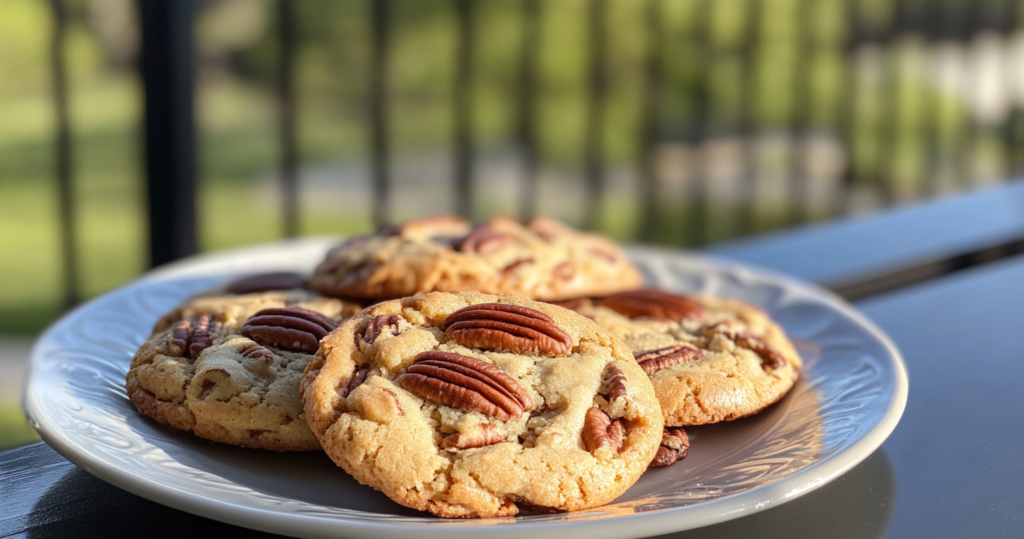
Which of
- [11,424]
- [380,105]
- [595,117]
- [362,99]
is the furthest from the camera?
[362,99]

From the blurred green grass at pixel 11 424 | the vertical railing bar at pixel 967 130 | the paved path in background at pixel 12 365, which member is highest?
the vertical railing bar at pixel 967 130

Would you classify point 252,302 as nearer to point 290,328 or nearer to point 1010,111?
point 290,328

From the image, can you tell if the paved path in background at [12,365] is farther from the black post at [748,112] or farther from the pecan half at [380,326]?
the black post at [748,112]

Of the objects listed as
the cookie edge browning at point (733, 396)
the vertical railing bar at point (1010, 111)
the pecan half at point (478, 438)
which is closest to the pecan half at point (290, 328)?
the pecan half at point (478, 438)

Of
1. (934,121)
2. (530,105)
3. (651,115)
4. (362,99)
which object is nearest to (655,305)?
(530,105)

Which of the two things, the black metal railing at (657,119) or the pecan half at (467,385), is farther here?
the black metal railing at (657,119)

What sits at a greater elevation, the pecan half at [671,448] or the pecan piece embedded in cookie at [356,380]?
the pecan piece embedded in cookie at [356,380]

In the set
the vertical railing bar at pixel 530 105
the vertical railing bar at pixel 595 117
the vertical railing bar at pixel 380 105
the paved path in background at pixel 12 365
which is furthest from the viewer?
the vertical railing bar at pixel 595 117

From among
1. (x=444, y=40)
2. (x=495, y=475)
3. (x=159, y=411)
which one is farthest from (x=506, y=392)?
(x=444, y=40)

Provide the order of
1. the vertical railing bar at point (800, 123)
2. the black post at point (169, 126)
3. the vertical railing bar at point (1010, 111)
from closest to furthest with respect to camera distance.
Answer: the black post at point (169, 126)
the vertical railing bar at point (800, 123)
the vertical railing bar at point (1010, 111)
